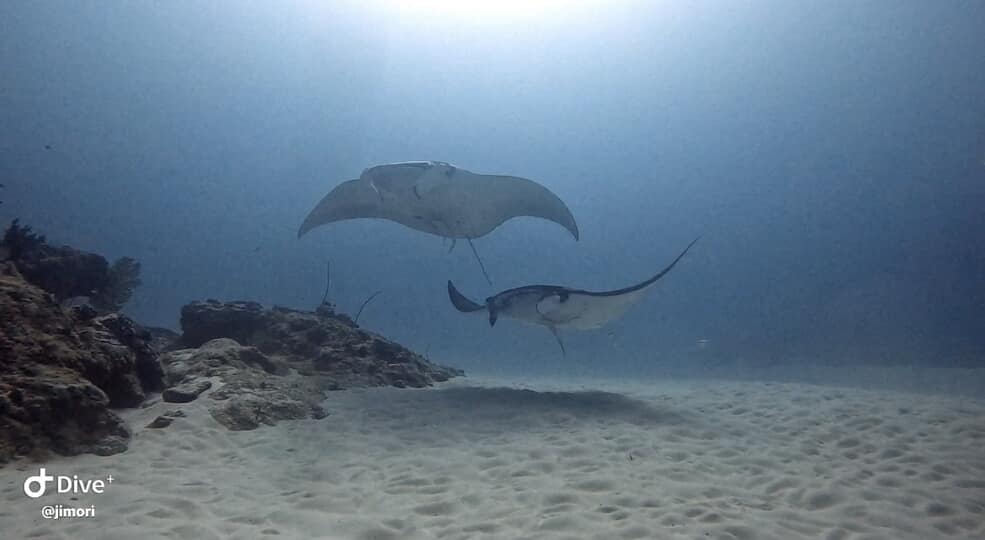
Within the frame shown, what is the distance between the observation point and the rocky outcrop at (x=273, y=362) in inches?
206

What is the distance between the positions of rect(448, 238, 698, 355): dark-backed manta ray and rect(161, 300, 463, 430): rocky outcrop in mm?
2238

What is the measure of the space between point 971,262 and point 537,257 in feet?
161

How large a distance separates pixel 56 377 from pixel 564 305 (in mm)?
5115

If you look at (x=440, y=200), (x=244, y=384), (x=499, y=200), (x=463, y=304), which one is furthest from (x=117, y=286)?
(x=499, y=200)

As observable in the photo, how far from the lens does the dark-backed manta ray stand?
5.93 m

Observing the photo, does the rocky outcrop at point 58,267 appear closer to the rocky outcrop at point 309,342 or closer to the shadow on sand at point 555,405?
the rocky outcrop at point 309,342

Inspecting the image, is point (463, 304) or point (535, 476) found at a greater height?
point (463, 304)

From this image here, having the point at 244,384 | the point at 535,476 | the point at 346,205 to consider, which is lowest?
the point at 535,476

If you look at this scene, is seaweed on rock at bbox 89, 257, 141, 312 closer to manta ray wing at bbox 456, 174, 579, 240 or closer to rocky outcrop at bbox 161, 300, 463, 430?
rocky outcrop at bbox 161, 300, 463, 430

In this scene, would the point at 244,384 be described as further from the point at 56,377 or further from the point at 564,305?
the point at 564,305

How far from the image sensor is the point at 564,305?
20.1 feet

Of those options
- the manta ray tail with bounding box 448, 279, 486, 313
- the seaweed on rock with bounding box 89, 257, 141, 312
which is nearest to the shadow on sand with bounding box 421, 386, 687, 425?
the manta ray tail with bounding box 448, 279, 486, 313

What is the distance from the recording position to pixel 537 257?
7306 cm

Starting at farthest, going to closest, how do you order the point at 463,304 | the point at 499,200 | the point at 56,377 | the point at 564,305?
the point at 499,200, the point at 463,304, the point at 564,305, the point at 56,377
